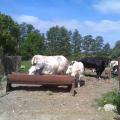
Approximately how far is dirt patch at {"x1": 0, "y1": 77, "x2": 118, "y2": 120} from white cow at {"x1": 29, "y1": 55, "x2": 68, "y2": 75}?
2.29 ft

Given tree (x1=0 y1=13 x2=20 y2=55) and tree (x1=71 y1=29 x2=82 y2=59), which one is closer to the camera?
tree (x1=0 y1=13 x2=20 y2=55)

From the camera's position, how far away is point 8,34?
67.8 metres

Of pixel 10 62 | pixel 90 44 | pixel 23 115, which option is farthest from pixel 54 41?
pixel 23 115

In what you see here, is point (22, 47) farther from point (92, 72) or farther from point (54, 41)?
point (92, 72)

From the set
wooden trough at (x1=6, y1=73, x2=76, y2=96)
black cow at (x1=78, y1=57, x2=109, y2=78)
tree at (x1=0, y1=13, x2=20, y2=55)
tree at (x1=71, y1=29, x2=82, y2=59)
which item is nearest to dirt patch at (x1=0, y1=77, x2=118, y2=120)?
wooden trough at (x1=6, y1=73, x2=76, y2=96)

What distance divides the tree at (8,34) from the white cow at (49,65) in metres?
48.1

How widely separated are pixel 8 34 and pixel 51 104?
→ 55.5 m

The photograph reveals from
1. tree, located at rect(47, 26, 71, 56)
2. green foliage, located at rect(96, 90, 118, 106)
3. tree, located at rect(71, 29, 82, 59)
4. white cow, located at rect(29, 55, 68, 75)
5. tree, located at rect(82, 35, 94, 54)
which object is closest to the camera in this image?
green foliage, located at rect(96, 90, 118, 106)

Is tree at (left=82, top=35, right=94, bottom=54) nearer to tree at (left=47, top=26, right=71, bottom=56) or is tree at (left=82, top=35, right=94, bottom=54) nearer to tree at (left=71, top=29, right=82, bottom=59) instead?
tree at (left=71, top=29, right=82, bottom=59)

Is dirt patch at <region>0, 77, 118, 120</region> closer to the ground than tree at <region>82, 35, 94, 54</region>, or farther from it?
closer to the ground

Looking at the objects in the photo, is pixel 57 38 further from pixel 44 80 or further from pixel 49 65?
pixel 44 80

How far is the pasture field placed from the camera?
11523 millimetres

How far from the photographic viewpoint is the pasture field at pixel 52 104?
1152 centimetres

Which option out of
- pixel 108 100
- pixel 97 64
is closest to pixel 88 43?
pixel 97 64
